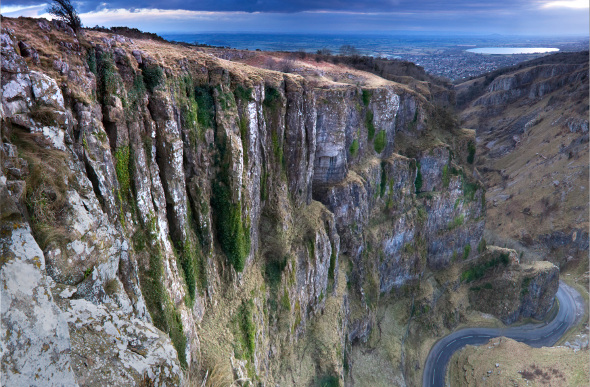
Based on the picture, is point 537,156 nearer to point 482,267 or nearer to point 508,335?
point 482,267

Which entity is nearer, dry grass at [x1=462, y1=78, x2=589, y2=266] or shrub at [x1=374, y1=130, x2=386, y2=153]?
shrub at [x1=374, y1=130, x2=386, y2=153]

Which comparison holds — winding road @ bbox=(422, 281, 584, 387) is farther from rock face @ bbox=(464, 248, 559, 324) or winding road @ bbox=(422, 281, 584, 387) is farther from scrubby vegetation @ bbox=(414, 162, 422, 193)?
scrubby vegetation @ bbox=(414, 162, 422, 193)

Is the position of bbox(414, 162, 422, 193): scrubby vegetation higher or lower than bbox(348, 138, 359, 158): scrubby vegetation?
lower

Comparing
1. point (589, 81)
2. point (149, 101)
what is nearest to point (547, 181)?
point (589, 81)

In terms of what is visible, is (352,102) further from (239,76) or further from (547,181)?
(547,181)

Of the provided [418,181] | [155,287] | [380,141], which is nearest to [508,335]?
[418,181]

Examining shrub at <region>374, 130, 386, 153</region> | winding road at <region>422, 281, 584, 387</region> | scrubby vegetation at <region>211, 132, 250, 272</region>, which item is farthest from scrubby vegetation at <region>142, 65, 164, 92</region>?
winding road at <region>422, 281, 584, 387</region>

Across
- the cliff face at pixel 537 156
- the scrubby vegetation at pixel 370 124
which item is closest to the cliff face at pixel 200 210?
the scrubby vegetation at pixel 370 124
